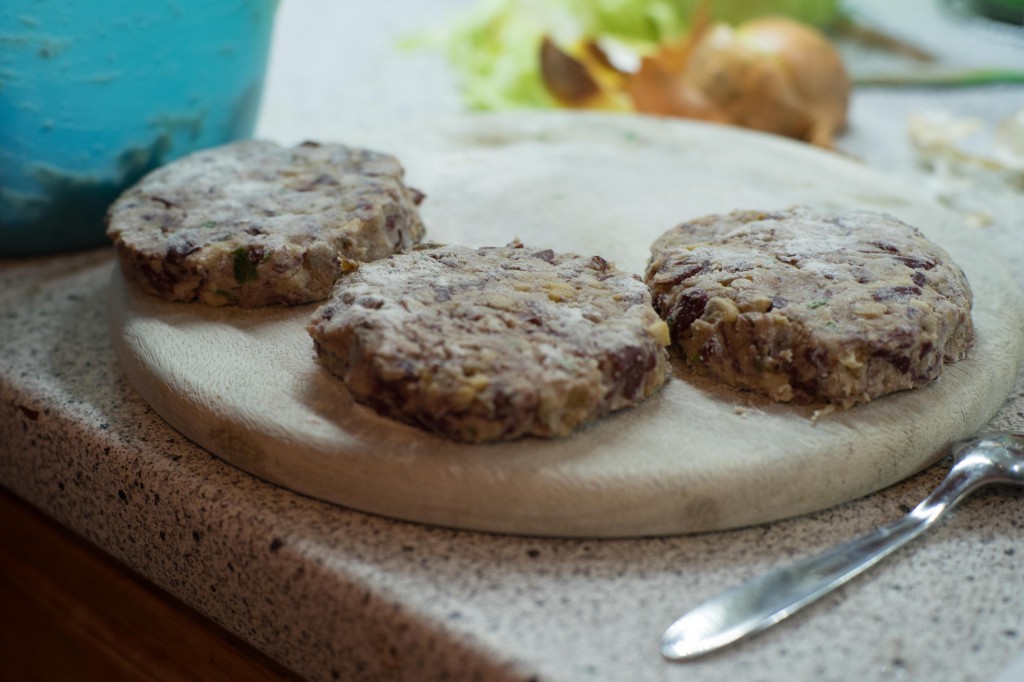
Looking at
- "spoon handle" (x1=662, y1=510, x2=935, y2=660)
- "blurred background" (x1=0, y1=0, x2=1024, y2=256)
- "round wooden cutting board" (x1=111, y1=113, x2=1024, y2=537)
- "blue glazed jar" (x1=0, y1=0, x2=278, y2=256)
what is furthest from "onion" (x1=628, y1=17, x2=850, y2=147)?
"spoon handle" (x1=662, y1=510, x2=935, y2=660)

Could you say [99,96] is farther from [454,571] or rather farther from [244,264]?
[454,571]

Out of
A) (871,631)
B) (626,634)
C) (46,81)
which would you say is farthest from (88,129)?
(871,631)

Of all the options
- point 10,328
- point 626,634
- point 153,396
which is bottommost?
point 10,328

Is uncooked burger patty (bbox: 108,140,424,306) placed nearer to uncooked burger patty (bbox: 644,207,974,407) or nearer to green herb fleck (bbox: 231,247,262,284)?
green herb fleck (bbox: 231,247,262,284)

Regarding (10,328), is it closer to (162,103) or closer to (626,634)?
(162,103)

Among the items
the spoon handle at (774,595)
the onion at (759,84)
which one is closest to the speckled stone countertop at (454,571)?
the spoon handle at (774,595)

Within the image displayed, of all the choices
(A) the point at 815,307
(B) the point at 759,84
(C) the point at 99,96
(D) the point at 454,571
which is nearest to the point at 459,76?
(B) the point at 759,84
